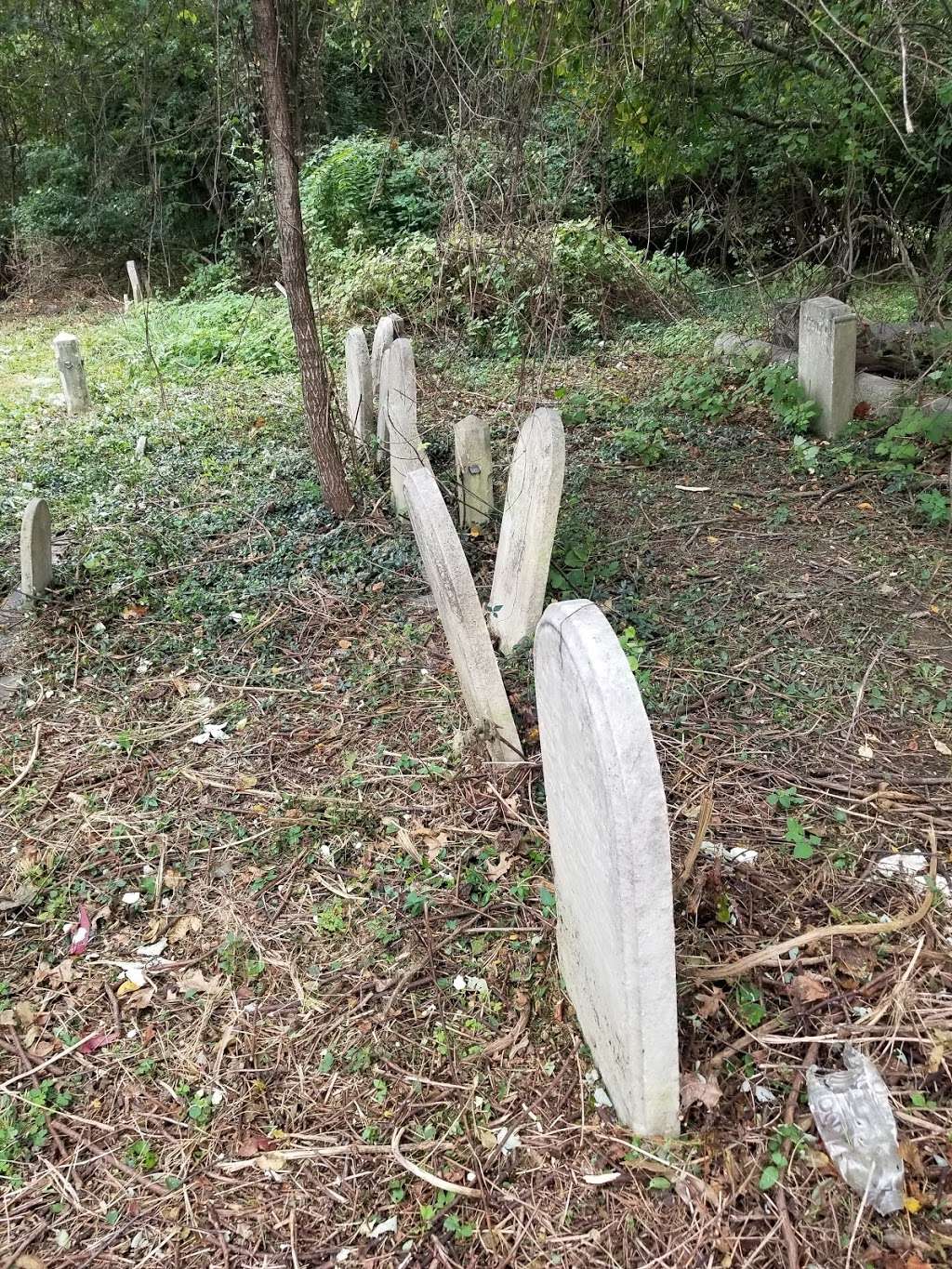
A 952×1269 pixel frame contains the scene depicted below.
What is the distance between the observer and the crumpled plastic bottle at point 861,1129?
188 centimetres

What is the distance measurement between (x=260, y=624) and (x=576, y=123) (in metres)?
4.42

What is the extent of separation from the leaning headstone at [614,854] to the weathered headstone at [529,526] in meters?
1.74

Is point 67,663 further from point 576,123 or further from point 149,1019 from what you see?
point 576,123

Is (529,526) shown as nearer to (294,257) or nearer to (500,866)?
(500,866)

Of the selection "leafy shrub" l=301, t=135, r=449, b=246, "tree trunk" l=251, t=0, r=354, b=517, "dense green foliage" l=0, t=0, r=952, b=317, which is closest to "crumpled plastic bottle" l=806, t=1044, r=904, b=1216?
"dense green foliage" l=0, t=0, r=952, b=317

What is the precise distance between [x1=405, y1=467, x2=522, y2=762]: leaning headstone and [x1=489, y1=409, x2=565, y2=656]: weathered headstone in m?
0.61

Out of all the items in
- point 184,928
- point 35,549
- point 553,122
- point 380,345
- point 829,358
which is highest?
point 553,122

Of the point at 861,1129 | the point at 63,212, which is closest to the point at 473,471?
the point at 861,1129

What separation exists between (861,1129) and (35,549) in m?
4.43

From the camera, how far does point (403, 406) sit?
5.16 metres

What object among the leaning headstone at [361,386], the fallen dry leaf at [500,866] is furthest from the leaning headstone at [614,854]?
the leaning headstone at [361,386]

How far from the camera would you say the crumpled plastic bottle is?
1880mm

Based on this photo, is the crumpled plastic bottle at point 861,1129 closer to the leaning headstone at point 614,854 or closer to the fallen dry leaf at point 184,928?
the leaning headstone at point 614,854

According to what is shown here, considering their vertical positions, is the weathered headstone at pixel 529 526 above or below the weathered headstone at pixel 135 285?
below
